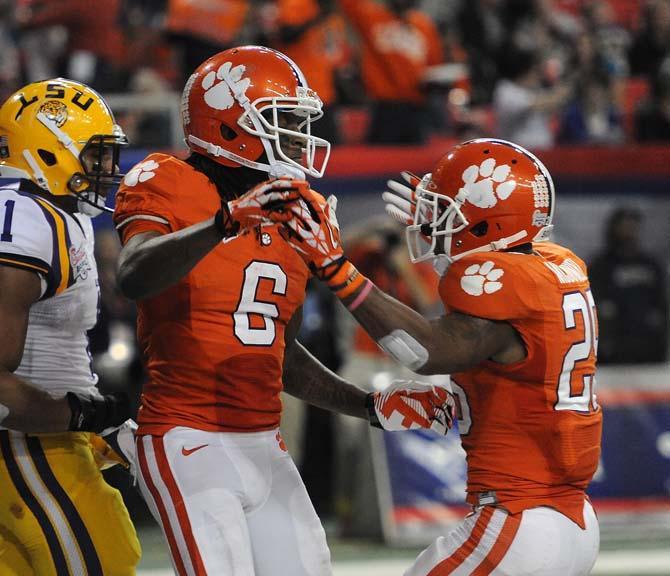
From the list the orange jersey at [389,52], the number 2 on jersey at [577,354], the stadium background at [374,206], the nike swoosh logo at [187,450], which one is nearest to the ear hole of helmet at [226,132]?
the nike swoosh logo at [187,450]

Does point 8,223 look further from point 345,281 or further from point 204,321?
point 345,281

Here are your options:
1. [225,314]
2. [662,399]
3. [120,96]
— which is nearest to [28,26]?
[120,96]

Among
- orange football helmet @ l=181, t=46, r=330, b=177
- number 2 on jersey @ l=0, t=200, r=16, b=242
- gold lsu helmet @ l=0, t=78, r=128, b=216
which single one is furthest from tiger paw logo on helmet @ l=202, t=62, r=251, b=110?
number 2 on jersey @ l=0, t=200, r=16, b=242

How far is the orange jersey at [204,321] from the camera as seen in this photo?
3180 mm

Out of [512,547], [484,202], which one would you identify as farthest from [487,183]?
[512,547]

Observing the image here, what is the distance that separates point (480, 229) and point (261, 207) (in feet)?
2.49

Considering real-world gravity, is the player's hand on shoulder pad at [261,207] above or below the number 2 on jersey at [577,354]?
above

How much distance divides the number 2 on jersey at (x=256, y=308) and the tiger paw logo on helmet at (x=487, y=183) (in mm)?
562

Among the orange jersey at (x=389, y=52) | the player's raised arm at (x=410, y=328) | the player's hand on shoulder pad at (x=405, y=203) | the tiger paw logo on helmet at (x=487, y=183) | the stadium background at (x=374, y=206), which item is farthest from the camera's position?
the orange jersey at (x=389, y=52)

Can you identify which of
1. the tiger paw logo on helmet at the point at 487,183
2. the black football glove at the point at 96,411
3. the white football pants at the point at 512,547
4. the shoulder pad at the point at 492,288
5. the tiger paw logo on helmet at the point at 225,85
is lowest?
the white football pants at the point at 512,547

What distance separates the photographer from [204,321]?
→ 3.19 meters

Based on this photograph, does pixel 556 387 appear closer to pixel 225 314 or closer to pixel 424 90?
pixel 225 314

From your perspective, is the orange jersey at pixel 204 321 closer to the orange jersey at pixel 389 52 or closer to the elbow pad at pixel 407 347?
the elbow pad at pixel 407 347

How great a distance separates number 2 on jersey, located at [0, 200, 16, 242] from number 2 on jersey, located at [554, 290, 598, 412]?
1460 millimetres
